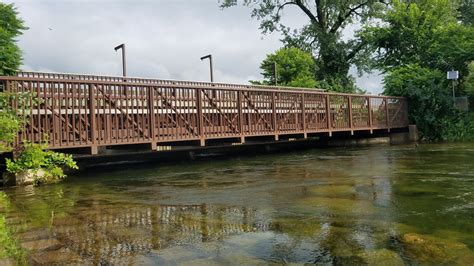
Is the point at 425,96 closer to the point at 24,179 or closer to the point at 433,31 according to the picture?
the point at 433,31

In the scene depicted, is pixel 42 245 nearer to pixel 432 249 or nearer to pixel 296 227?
pixel 296 227

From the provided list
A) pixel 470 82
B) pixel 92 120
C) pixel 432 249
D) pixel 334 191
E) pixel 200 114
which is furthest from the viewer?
pixel 470 82

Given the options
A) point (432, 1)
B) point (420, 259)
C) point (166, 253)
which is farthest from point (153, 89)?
point (432, 1)

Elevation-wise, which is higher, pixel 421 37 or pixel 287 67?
pixel 421 37

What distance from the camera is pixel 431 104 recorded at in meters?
21.6

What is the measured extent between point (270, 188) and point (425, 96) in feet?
56.5

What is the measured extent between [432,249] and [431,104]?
65.7 feet

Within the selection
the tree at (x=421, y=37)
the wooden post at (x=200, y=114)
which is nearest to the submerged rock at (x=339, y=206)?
the wooden post at (x=200, y=114)

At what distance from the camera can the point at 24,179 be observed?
8.95 m

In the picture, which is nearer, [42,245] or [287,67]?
[42,245]

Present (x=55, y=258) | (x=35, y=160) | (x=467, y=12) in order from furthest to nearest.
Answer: (x=467, y=12)
(x=35, y=160)
(x=55, y=258)

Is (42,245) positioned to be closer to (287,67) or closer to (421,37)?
(287,67)

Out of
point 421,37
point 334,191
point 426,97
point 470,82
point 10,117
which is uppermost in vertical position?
point 421,37

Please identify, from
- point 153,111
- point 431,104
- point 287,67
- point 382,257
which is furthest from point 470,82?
point 382,257
